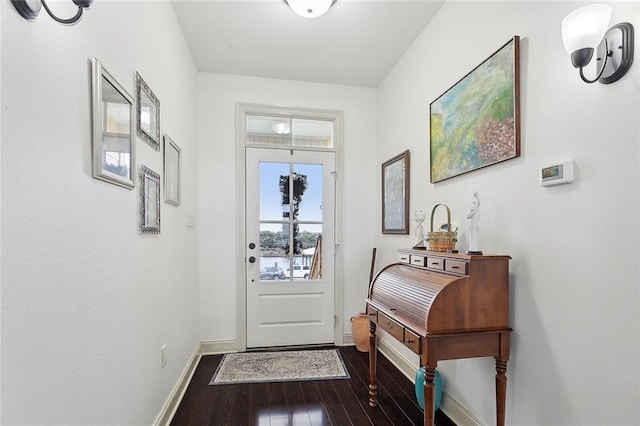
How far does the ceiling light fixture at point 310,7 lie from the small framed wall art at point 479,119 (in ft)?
3.25

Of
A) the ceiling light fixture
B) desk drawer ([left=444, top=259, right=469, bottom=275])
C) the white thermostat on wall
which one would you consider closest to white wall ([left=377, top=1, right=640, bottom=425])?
the white thermostat on wall

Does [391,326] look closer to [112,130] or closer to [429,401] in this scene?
[429,401]

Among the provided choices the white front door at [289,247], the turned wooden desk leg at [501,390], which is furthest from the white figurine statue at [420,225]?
the white front door at [289,247]

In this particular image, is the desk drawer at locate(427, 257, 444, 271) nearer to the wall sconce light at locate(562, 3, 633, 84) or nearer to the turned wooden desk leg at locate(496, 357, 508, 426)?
the turned wooden desk leg at locate(496, 357, 508, 426)

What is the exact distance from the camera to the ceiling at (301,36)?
230cm

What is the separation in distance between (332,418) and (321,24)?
2.81 meters

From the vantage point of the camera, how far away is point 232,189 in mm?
3266

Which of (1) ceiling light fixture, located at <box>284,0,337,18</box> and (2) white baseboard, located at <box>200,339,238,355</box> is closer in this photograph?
(1) ceiling light fixture, located at <box>284,0,337,18</box>

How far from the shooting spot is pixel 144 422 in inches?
66.8

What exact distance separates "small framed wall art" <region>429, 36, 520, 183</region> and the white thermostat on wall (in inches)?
7.8

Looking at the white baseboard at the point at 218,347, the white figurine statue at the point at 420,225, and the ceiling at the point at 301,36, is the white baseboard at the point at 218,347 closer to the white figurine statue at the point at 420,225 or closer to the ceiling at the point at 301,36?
the white figurine statue at the point at 420,225

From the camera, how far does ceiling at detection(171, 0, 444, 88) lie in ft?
7.56

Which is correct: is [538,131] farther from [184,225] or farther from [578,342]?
[184,225]

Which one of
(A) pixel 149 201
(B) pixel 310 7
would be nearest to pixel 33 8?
(A) pixel 149 201
